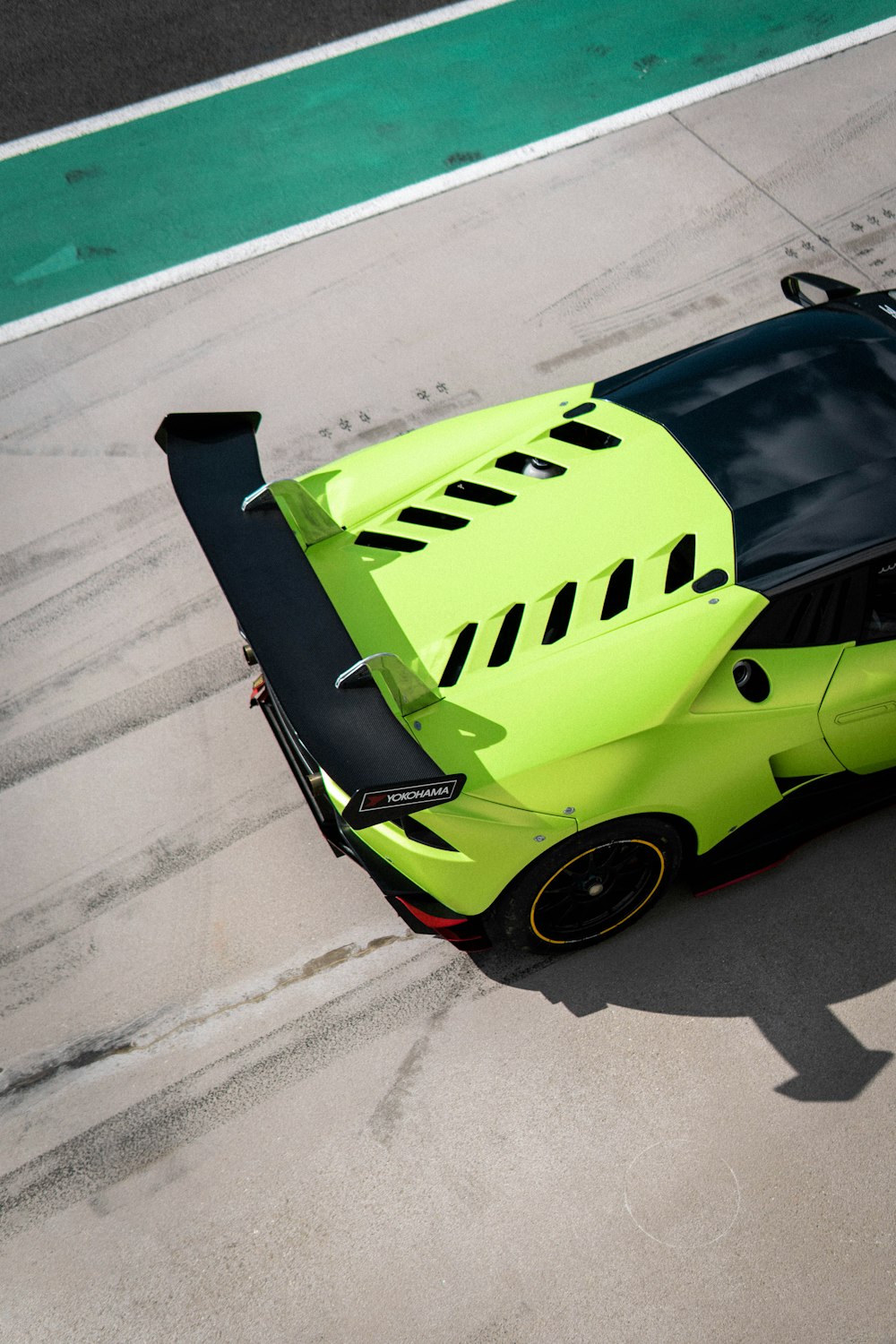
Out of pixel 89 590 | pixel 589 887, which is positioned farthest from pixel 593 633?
pixel 89 590

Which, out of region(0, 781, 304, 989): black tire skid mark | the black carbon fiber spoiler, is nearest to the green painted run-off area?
the black carbon fiber spoiler

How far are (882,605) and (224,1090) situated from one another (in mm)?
2938

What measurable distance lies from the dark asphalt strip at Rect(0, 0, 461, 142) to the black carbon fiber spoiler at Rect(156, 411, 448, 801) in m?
5.59

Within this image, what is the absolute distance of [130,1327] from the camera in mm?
3711

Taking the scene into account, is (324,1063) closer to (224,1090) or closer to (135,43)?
(224,1090)

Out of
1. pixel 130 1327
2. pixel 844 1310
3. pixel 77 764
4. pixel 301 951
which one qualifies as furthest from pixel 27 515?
pixel 844 1310

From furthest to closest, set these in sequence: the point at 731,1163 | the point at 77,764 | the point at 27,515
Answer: the point at 27,515 → the point at 77,764 → the point at 731,1163

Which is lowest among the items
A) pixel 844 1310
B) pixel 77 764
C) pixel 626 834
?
pixel 844 1310

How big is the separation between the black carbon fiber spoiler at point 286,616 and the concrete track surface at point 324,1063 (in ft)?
4.73

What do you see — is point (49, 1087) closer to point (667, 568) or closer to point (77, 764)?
point (77, 764)

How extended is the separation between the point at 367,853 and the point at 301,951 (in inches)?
34.4

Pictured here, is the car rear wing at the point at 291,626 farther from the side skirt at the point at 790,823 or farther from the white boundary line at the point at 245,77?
the white boundary line at the point at 245,77

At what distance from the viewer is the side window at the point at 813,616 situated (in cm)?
369

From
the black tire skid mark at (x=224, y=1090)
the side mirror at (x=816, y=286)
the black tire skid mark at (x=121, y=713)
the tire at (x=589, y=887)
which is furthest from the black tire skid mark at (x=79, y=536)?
the side mirror at (x=816, y=286)
